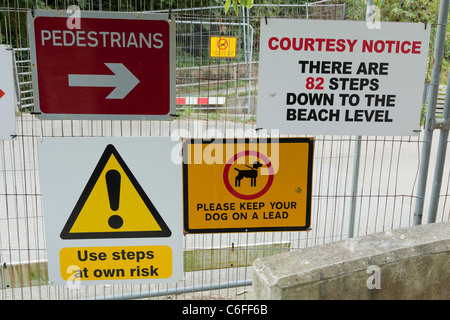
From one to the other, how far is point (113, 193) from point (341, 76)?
1.51 m

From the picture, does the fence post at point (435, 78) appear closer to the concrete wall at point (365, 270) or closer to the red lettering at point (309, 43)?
the concrete wall at point (365, 270)

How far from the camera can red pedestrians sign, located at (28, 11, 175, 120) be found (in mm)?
2371

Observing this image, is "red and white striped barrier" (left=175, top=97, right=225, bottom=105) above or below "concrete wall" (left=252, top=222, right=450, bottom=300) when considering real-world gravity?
above

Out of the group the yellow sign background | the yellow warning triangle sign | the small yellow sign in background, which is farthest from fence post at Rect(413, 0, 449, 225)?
the yellow warning triangle sign

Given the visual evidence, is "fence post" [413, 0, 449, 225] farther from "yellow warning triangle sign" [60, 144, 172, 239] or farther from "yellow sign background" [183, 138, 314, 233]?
"yellow warning triangle sign" [60, 144, 172, 239]

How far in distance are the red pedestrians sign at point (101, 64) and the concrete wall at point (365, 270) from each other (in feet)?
3.80

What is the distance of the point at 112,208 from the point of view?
8.21 ft

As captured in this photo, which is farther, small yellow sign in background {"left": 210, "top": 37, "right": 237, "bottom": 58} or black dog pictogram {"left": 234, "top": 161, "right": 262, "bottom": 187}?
small yellow sign in background {"left": 210, "top": 37, "right": 237, "bottom": 58}

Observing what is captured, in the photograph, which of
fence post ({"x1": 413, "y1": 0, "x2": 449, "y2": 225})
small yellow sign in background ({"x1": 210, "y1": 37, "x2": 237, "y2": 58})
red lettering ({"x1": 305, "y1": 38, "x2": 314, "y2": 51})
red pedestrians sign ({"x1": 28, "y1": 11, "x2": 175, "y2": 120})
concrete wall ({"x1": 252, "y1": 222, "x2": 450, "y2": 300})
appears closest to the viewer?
red pedestrians sign ({"x1": 28, "y1": 11, "x2": 175, "y2": 120})

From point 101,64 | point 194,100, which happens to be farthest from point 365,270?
point 194,100

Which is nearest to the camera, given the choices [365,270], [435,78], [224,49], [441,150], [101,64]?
[101,64]

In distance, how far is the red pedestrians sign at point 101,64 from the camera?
2371mm

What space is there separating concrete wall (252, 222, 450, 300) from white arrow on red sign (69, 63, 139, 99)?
128 cm

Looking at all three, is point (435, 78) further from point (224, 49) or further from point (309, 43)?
point (224, 49)
